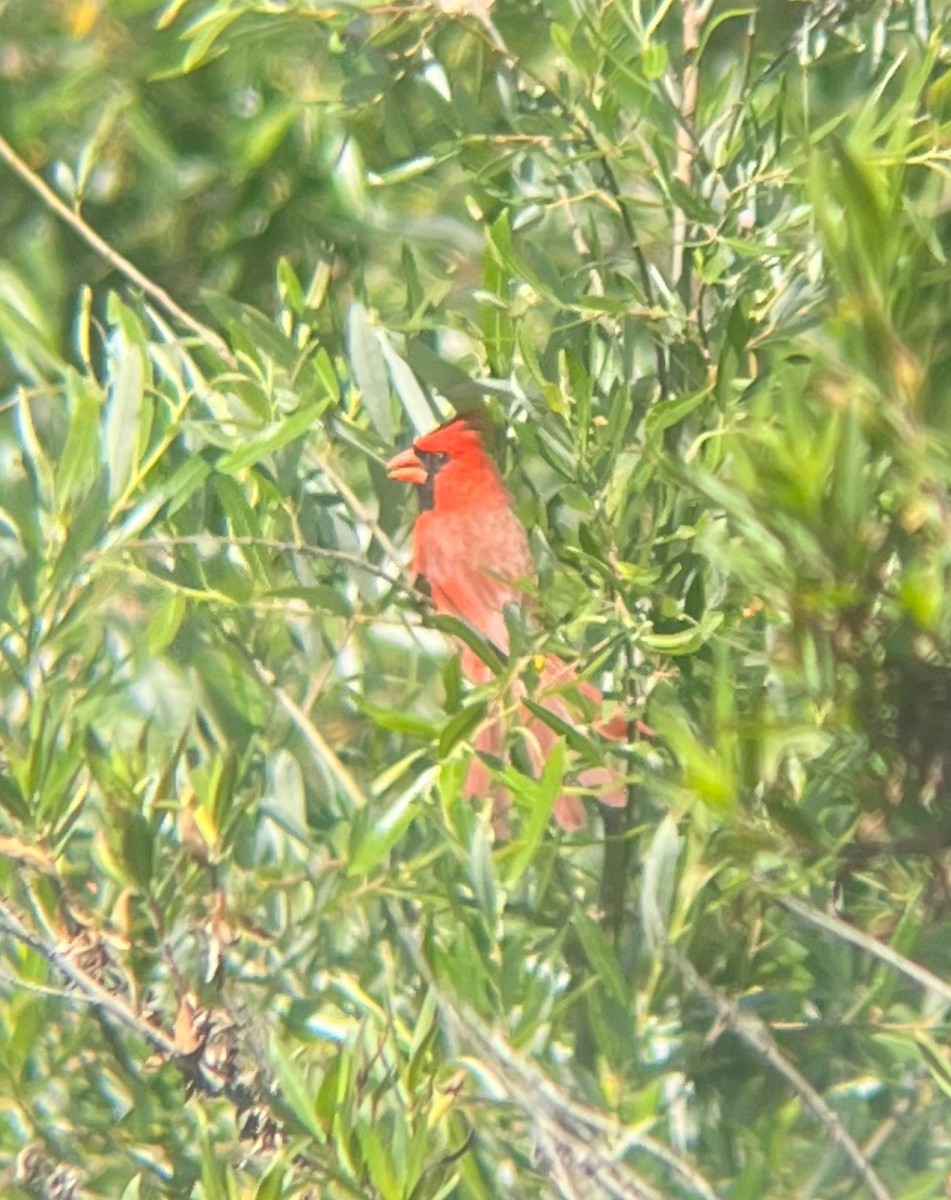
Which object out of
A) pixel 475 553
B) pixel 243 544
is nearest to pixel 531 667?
pixel 243 544

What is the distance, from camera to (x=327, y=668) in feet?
4.99

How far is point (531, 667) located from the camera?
1.28 meters

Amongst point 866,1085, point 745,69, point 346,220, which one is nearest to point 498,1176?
point 866,1085

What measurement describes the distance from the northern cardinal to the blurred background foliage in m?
0.03

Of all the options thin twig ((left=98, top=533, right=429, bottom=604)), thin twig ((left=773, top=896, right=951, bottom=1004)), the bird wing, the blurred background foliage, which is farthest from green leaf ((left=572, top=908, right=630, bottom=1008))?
the bird wing

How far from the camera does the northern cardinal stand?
4.70 ft

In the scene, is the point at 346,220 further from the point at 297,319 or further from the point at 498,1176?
the point at 498,1176

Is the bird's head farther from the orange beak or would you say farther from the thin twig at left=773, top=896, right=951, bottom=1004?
the thin twig at left=773, top=896, right=951, bottom=1004

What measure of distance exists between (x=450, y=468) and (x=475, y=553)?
122 mm

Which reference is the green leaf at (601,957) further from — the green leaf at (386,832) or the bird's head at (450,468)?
the bird's head at (450,468)

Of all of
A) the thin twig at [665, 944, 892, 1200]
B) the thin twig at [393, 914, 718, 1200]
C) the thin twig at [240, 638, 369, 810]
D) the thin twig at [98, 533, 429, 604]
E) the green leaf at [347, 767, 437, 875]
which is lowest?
the thin twig at [665, 944, 892, 1200]

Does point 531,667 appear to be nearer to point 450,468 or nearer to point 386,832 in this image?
point 386,832

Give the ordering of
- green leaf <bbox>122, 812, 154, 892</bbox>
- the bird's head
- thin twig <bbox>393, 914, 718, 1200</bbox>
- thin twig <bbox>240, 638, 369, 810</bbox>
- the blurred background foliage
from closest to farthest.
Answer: the blurred background foliage → thin twig <bbox>393, 914, 718, 1200</bbox> → green leaf <bbox>122, 812, 154, 892</bbox> → thin twig <bbox>240, 638, 369, 810</bbox> → the bird's head

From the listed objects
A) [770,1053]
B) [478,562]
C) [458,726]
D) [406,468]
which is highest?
[458,726]
